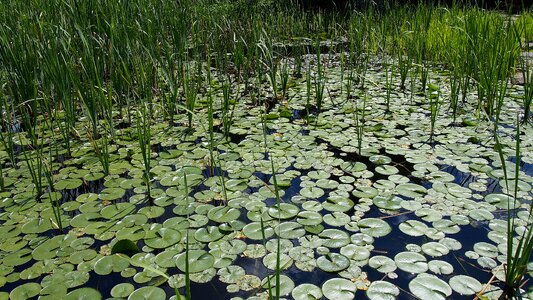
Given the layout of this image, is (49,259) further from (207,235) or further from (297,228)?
(297,228)

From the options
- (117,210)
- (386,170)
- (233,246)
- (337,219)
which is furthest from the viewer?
(386,170)

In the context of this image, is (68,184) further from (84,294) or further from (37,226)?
(84,294)

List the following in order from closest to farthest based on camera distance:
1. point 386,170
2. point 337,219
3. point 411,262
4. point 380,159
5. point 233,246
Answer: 1. point 411,262
2. point 233,246
3. point 337,219
4. point 386,170
5. point 380,159

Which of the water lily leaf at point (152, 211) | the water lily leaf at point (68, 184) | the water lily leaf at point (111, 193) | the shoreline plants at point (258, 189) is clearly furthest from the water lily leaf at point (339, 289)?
the water lily leaf at point (68, 184)

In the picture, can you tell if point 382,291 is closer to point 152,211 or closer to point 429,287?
point 429,287

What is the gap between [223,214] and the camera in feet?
5.33

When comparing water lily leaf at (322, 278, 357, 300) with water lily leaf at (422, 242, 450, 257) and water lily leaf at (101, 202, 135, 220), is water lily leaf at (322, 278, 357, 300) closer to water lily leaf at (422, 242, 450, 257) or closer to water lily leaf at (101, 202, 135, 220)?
water lily leaf at (422, 242, 450, 257)

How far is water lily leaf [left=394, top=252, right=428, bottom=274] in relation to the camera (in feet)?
4.30

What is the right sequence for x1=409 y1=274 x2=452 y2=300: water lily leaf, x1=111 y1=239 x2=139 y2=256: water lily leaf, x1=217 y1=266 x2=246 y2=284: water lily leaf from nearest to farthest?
x1=409 y1=274 x2=452 y2=300: water lily leaf, x1=217 y1=266 x2=246 y2=284: water lily leaf, x1=111 y1=239 x2=139 y2=256: water lily leaf

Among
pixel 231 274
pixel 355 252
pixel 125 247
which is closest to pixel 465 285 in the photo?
pixel 355 252

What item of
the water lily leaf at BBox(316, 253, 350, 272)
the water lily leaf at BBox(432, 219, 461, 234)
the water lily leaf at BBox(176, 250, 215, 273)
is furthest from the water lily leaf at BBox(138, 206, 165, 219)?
the water lily leaf at BBox(432, 219, 461, 234)

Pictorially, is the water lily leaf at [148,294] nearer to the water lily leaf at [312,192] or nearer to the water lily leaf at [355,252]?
the water lily leaf at [355,252]

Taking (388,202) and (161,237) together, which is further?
(388,202)

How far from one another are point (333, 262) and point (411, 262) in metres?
0.23
